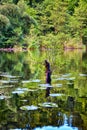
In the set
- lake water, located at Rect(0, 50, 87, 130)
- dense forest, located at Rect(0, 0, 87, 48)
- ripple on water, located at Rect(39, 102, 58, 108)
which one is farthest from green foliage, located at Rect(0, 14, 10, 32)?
ripple on water, located at Rect(39, 102, 58, 108)

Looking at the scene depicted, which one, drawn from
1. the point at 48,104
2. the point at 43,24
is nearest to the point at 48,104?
the point at 48,104

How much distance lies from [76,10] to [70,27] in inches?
109

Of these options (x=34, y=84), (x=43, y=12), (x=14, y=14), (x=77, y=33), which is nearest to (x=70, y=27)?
(x=77, y=33)

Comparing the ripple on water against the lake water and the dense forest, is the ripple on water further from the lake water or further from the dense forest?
the dense forest

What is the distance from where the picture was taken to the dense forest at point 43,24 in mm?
46344

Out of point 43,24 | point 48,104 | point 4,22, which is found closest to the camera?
point 48,104

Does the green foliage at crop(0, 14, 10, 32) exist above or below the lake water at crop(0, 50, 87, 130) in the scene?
above

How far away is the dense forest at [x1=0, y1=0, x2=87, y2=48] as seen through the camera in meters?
46.3

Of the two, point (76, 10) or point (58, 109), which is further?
point (76, 10)

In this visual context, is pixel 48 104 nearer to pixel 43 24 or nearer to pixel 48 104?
pixel 48 104

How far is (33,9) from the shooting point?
61.7m

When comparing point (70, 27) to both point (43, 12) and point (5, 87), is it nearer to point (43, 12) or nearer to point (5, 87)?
point (43, 12)

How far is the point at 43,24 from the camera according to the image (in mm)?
58062

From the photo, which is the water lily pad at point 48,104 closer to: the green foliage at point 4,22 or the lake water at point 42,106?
the lake water at point 42,106
